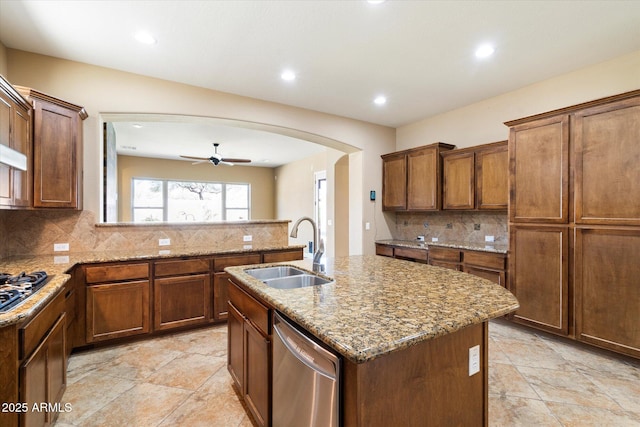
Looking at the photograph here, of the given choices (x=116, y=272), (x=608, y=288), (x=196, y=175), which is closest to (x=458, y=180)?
A: (x=608, y=288)

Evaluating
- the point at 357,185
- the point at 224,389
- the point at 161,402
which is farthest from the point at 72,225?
the point at 357,185

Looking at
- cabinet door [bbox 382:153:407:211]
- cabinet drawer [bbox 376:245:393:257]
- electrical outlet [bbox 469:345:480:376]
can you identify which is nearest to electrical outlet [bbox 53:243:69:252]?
electrical outlet [bbox 469:345:480:376]

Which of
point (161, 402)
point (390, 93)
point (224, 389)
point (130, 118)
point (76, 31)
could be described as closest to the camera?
point (161, 402)

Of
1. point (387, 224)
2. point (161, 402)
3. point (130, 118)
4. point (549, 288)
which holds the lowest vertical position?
point (161, 402)

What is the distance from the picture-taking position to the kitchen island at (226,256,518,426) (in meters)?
1.04

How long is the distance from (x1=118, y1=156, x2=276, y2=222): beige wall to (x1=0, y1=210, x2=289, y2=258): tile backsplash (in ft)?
17.3

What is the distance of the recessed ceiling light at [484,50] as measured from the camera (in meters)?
2.80

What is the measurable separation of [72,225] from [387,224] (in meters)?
4.37

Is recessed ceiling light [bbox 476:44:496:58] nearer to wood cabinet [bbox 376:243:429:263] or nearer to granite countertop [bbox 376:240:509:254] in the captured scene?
granite countertop [bbox 376:240:509:254]

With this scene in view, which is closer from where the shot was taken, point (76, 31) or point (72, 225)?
point (76, 31)

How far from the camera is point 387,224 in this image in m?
5.42

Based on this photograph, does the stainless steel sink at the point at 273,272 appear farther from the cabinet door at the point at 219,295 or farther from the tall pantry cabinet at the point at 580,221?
the tall pantry cabinet at the point at 580,221

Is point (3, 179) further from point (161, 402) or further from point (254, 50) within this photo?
point (254, 50)

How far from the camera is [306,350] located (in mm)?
1236
